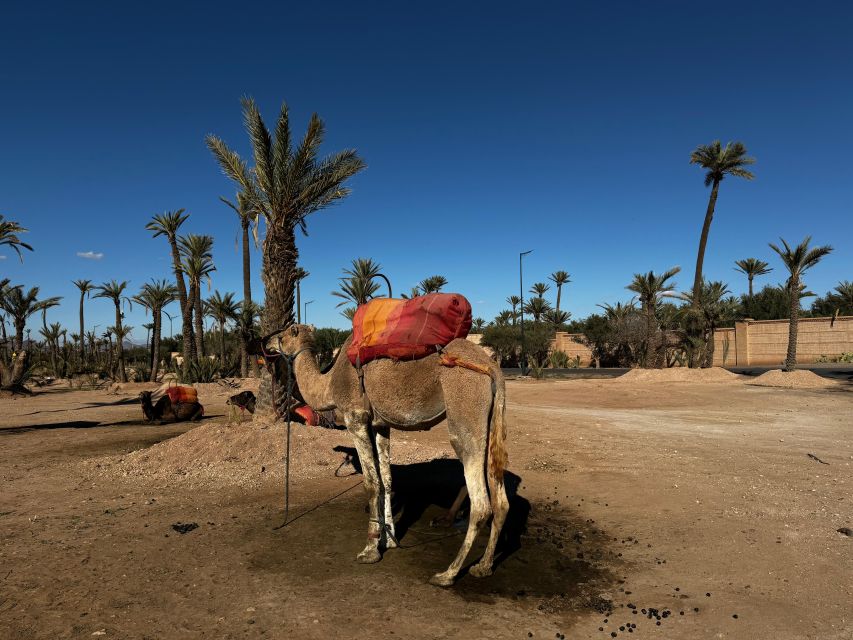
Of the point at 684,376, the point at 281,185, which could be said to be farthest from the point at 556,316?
the point at 281,185

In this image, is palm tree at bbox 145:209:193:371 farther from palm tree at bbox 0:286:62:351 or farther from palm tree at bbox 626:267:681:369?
palm tree at bbox 626:267:681:369

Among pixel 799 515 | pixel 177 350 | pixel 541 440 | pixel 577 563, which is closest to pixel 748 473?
pixel 799 515

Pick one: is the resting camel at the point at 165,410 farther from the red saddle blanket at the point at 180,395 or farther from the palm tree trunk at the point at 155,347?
the palm tree trunk at the point at 155,347

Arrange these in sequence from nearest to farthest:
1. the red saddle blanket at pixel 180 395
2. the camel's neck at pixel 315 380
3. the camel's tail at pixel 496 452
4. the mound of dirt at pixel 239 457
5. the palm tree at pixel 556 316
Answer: the camel's tail at pixel 496 452 → the camel's neck at pixel 315 380 → the mound of dirt at pixel 239 457 → the red saddle blanket at pixel 180 395 → the palm tree at pixel 556 316

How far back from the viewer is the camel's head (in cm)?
656

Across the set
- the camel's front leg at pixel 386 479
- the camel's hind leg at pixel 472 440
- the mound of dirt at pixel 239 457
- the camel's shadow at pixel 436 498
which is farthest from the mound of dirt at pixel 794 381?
the camel's hind leg at pixel 472 440

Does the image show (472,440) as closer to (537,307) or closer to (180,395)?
(180,395)

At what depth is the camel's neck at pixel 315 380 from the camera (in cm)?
594

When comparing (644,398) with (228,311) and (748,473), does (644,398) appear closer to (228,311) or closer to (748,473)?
(748,473)

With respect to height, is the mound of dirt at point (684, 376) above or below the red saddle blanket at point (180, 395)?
below

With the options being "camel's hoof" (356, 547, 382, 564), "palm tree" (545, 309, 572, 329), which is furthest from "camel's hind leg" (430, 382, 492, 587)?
"palm tree" (545, 309, 572, 329)

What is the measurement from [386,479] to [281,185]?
30.4 ft

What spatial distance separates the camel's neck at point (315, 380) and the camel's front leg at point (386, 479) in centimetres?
67

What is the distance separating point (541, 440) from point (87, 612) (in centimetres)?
918
